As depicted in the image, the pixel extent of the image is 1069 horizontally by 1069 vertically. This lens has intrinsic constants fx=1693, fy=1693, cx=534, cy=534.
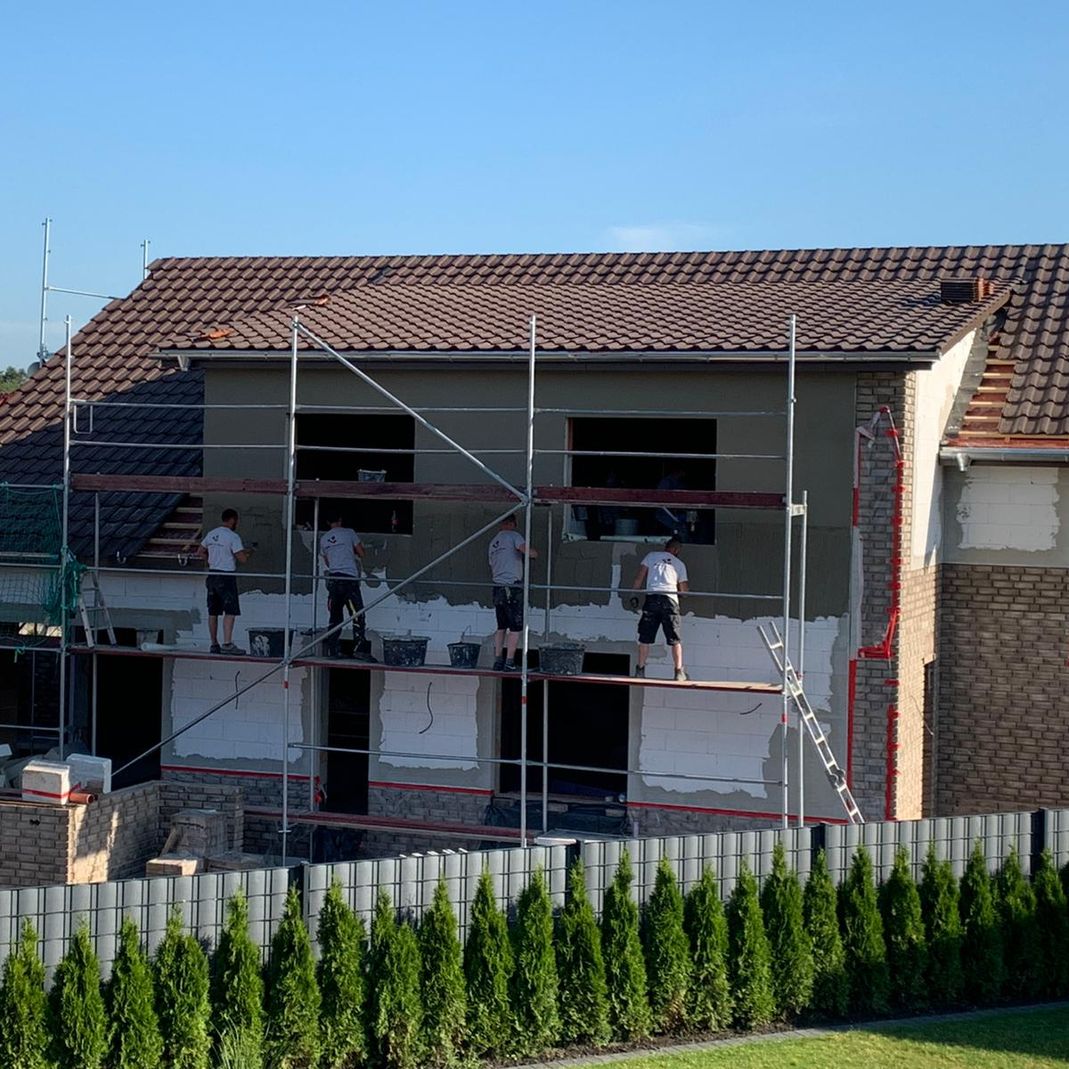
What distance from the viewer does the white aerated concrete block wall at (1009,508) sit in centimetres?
1839

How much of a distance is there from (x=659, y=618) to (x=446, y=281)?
807 centimetres

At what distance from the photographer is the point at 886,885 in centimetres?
1408

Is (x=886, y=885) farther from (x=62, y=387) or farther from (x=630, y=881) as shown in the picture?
(x=62, y=387)

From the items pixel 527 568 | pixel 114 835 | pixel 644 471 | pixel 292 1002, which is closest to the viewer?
pixel 292 1002

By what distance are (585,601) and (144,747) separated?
6379 mm

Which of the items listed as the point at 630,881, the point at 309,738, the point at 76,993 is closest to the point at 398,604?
the point at 309,738

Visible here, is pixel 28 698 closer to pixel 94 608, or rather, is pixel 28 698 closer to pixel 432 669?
pixel 94 608

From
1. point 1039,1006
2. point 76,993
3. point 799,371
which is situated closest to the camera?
point 76,993

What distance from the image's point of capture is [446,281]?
23.2 meters

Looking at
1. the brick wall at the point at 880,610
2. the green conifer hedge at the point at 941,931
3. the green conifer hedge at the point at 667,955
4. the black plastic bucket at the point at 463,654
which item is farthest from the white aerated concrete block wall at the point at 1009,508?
the green conifer hedge at the point at 667,955

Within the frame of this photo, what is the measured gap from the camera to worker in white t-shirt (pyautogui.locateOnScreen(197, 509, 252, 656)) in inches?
712

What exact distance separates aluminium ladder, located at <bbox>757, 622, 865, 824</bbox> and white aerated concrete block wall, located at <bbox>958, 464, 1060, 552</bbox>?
3.27m

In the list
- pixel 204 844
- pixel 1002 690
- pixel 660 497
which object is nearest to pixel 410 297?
pixel 660 497

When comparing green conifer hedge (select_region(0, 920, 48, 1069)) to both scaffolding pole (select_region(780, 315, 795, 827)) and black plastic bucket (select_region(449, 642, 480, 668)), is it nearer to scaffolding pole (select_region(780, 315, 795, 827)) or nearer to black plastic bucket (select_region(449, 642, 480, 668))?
black plastic bucket (select_region(449, 642, 480, 668))
